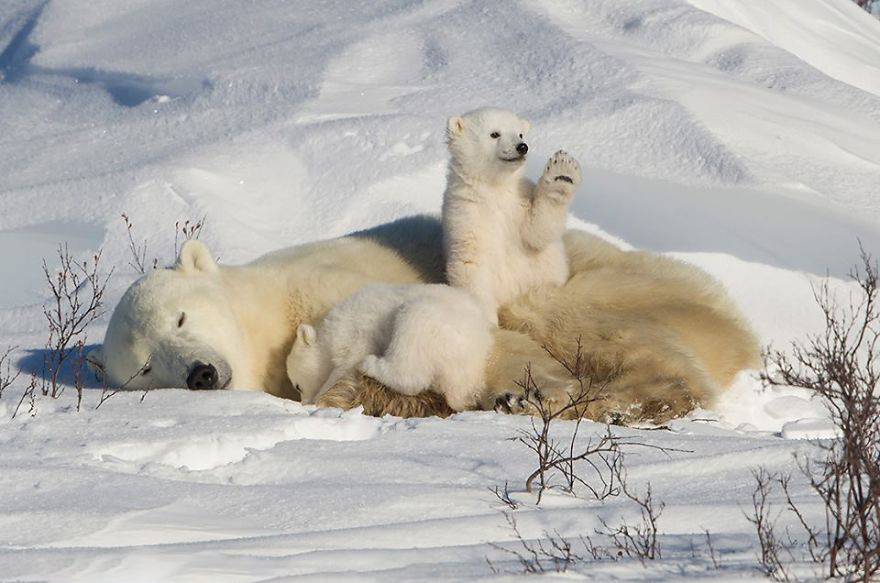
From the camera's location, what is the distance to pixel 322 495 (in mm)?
2994

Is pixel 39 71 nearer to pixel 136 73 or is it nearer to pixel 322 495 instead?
pixel 136 73

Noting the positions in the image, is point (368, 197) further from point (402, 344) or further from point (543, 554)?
point (543, 554)

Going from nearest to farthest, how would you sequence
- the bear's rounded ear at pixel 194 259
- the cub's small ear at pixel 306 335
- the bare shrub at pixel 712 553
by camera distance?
the bare shrub at pixel 712 553, the cub's small ear at pixel 306 335, the bear's rounded ear at pixel 194 259

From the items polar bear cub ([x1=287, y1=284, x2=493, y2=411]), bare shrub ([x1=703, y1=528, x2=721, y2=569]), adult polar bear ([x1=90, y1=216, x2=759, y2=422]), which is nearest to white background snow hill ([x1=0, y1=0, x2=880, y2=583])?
bare shrub ([x1=703, y1=528, x2=721, y2=569])

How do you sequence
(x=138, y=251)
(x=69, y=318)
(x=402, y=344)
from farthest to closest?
1. (x=138, y=251)
2. (x=69, y=318)
3. (x=402, y=344)

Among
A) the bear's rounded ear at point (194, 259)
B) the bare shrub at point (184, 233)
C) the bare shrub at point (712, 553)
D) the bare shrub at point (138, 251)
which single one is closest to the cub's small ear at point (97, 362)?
the bear's rounded ear at point (194, 259)

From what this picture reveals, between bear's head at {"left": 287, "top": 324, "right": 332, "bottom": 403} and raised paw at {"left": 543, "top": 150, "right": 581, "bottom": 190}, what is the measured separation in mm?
1106

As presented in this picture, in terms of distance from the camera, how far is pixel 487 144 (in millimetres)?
5266

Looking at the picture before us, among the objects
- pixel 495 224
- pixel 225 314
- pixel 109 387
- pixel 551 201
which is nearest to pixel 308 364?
pixel 225 314

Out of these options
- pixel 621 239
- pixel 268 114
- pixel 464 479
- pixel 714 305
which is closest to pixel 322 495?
pixel 464 479

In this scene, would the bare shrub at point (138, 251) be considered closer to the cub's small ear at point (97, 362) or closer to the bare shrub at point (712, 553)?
the cub's small ear at point (97, 362)

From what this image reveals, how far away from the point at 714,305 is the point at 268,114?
3.43 metres

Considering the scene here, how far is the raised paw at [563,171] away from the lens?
4.99 meters

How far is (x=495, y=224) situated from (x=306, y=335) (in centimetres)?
98
